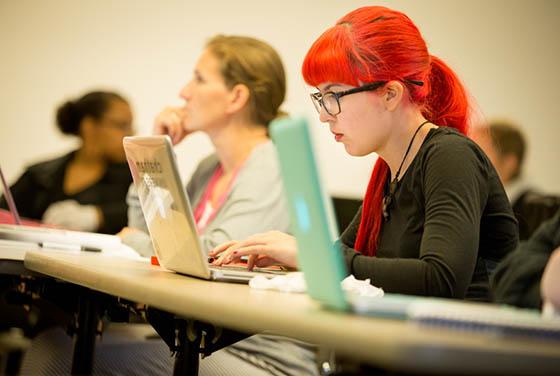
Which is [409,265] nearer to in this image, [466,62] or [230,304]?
[230,304]

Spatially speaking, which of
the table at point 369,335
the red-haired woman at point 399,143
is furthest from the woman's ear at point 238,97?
the table at point 369,335

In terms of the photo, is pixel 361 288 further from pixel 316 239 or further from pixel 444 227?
pixel 316 239

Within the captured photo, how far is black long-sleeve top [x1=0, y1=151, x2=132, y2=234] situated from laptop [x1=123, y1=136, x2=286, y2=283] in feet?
7.65

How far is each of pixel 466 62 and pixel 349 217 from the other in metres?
1.81

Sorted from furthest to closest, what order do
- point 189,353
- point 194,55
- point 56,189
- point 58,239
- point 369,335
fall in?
point 194,55, point 56,189, point 58,239, point 189,353, point 369,335

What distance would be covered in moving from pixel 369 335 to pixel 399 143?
0.88 m

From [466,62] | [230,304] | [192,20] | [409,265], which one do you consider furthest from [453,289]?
[192,20]

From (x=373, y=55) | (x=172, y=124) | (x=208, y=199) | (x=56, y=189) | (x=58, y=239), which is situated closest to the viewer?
(x=373, y=55)

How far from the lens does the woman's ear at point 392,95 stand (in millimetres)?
1431

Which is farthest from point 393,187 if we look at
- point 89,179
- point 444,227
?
point 89,179

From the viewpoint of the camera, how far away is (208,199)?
242cm

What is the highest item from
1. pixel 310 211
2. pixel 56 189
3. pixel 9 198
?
pixel 310 211

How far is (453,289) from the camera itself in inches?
45.2

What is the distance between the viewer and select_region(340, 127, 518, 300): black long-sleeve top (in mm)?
1145
